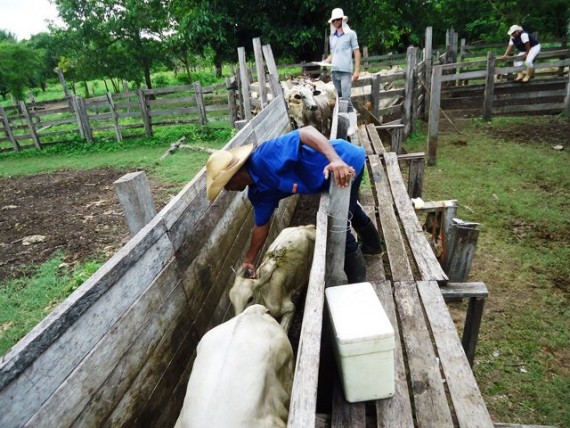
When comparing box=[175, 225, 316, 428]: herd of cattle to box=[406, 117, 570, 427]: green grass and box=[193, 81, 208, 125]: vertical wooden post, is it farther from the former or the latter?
box=[193, 81, 208, 125]: vertical wooden post

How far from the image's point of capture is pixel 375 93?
888 centimetres

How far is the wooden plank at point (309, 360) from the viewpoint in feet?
4.17

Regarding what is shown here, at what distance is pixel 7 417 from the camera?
4.37 ft

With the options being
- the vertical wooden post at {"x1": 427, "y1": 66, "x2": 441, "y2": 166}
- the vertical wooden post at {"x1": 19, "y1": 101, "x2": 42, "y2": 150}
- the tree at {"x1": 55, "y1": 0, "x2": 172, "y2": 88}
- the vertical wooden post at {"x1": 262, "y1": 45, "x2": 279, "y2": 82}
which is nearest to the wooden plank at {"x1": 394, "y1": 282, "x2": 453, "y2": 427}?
the vertical wooden post at {"x1": 427, "y1": 66, "x2": 441, "y2": 166}

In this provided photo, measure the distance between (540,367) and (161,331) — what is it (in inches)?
132

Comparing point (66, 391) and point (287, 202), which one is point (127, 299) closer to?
point (66, 391)

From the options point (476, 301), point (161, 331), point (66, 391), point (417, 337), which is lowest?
point (476, 301)

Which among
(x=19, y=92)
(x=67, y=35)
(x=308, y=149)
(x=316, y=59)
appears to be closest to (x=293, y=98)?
(x=308, y=149)

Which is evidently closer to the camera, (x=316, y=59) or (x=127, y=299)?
(x=127, y=299)

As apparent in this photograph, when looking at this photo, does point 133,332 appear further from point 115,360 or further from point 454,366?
point 454,366

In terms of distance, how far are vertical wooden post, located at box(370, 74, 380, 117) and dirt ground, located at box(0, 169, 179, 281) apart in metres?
5.03

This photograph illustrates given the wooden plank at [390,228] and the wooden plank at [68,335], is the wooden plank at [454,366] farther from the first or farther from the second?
the wooden plank at [68,335]

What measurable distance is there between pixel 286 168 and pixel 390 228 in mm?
1404

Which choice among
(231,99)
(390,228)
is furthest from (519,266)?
(231,99)
